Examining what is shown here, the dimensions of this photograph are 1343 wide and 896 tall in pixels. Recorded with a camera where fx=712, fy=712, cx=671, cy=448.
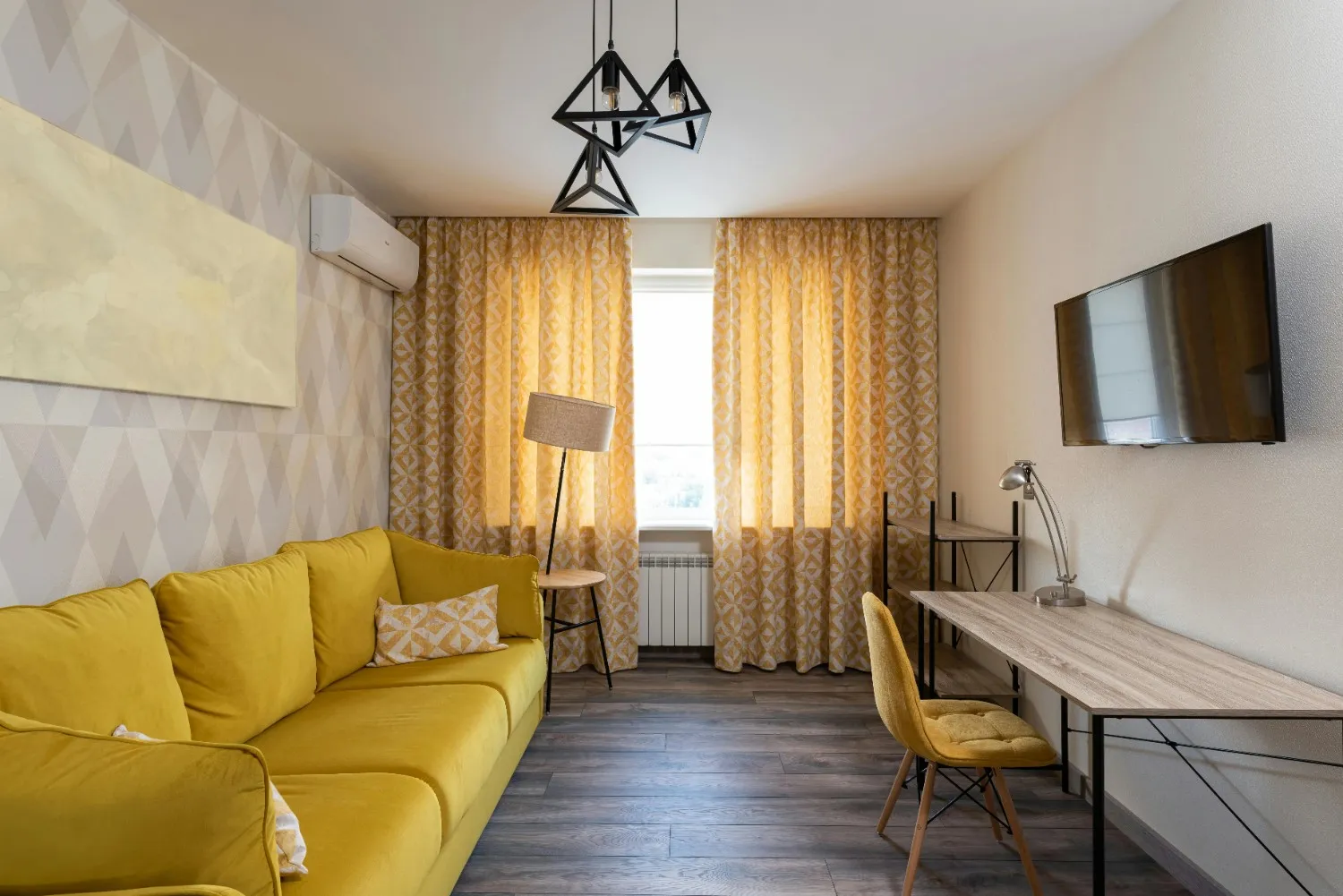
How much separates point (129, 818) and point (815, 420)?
3.74m

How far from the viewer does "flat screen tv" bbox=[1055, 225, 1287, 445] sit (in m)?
1.74

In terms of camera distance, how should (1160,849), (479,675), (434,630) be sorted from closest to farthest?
(1160,849) → (479,675) → (434,630)

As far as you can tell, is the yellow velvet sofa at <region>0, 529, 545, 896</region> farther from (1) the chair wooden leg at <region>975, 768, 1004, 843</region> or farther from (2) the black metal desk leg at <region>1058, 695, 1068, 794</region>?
(2) the black metal desk leg at <region>1058, 695, 1068, 794</region>

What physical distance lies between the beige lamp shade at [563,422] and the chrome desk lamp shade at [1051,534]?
1889 mm

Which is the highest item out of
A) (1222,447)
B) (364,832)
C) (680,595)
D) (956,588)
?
(1222,447)

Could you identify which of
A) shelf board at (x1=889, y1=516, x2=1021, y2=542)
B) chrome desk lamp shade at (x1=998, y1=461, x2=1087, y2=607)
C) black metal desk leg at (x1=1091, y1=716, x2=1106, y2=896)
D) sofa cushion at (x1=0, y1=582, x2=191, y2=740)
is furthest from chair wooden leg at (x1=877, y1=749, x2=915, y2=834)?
sofa cushion at (x1=0, y1=582, x2=191, y2=740)

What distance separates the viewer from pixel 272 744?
2102mm

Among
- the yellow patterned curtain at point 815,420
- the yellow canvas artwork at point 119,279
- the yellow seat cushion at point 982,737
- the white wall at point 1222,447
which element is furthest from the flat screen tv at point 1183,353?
the yellow canvas artwork at point 119,279

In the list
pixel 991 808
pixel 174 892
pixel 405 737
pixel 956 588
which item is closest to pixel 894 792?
pixel 991 808

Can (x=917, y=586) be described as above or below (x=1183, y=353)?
below

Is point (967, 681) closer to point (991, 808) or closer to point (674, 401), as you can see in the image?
point (991, 808)

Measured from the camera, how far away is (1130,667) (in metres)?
1.86

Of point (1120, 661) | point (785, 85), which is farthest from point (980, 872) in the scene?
point (785, 85)

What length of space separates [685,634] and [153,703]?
296cm
